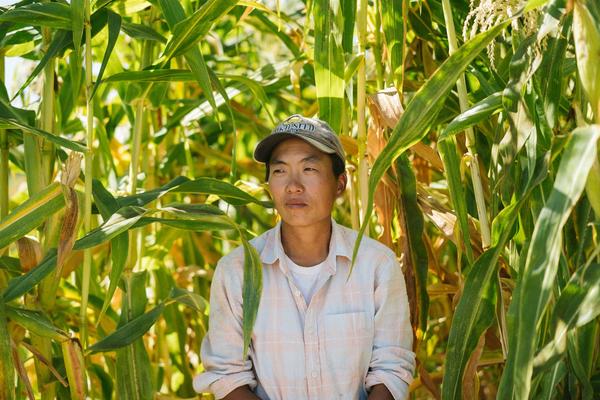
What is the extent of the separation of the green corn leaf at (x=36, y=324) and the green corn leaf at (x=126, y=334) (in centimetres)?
7

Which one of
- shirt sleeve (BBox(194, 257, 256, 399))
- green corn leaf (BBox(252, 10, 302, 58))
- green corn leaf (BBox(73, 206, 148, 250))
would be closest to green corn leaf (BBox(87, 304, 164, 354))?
shirt sleeve (BBox(194, 257, 256, 399))

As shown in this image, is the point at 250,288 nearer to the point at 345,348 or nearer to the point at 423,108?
the point at 345,348

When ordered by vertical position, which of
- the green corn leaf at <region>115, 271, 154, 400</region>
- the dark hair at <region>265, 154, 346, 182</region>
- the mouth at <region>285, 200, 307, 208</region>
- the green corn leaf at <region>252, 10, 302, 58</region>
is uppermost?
the green corn leaf at <region>252, 10, 302, 58</region>

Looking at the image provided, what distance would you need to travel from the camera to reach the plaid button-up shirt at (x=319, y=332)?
189 centimetres

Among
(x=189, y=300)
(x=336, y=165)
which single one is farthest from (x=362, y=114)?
(x=189, y=300)

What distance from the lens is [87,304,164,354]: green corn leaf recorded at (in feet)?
5.98

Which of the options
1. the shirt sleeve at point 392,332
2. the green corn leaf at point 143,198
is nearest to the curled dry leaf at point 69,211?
the green corn leaf at point 143,198

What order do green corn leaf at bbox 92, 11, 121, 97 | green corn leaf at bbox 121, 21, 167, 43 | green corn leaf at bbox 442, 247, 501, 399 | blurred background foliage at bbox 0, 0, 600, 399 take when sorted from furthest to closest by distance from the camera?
green corn leaf at bbox 121, 21, 167, 43, green corn leaf at bbox 92, 11, 121, 97, green corn leaf at bbox 442, 247, 501, 399, blurred background foliage at bbox 0, 0, 600, 399

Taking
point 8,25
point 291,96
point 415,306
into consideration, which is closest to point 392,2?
point 415,306

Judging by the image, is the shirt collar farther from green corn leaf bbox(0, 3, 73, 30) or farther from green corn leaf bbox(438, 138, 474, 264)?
green corn leaf bbox(0, 3, 73, 30)

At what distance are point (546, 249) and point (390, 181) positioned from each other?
2.42ft

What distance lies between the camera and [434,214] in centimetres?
196

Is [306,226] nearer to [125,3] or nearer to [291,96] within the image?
[125,3]

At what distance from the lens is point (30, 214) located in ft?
5.85
